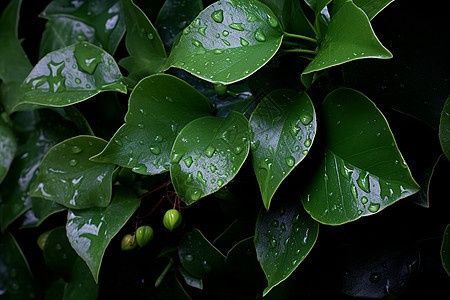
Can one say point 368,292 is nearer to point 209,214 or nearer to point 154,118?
point 209,214

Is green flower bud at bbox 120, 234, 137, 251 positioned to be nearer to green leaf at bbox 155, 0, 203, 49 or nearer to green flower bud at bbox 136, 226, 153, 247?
green flower bud at bbox 136, 226, 153, 247

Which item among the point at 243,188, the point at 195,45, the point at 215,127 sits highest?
the point at 195,45

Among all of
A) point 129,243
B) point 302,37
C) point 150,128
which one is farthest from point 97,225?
point 302,37

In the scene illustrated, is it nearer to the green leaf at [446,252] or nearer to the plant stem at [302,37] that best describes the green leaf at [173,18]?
the plant stem at [302,37]

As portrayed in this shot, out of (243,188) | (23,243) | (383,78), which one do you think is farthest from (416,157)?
(23,243)

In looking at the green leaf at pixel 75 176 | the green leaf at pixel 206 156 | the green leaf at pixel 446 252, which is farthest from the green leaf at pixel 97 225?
the green leaf at pixel 446 252

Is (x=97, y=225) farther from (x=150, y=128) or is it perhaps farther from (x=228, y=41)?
(x=228, y=41)
